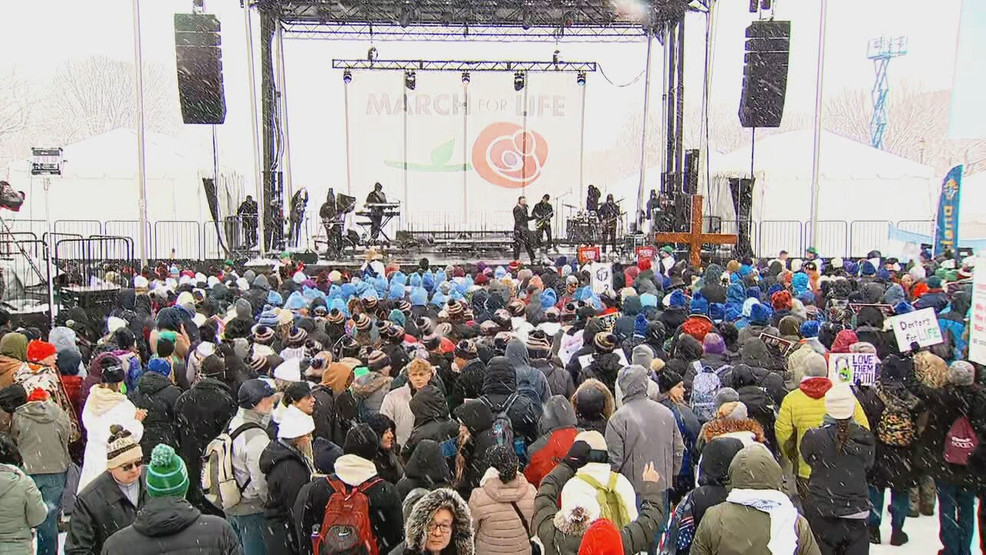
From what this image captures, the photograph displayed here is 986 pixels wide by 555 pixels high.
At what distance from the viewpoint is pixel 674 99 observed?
1911 centimetres

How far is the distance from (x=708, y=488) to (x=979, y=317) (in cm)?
310

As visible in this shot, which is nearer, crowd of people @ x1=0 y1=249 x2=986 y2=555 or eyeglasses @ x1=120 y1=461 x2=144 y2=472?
crowd of people @ x1=0 y1=249 x2=986 y2=555

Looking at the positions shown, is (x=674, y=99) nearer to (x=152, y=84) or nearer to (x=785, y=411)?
(x=785, y=411)

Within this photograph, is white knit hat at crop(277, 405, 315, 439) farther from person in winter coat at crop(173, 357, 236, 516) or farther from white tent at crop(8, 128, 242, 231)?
white tent at crop(8, 128, 242, 231)

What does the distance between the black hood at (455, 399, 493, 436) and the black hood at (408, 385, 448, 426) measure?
0.25 metres

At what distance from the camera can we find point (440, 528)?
3.25 meters

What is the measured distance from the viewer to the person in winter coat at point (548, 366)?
6055mm

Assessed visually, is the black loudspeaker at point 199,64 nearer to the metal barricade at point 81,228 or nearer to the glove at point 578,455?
the metal barricade at point 81,228

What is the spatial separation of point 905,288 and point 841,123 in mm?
55287

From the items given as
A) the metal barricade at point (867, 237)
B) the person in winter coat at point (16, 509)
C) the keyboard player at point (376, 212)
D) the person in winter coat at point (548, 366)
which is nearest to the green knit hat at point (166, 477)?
the person in winter coat at point (16, 509)

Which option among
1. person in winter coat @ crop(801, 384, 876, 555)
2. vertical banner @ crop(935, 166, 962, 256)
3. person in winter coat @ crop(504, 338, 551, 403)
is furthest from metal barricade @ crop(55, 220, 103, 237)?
person in winter coat @ crop(801, 384, 876, 555)

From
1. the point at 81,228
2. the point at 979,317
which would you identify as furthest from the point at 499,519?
the point at 81,228

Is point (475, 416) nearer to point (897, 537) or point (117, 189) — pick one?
point (897, 537)

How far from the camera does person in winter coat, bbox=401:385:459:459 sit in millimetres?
4680
